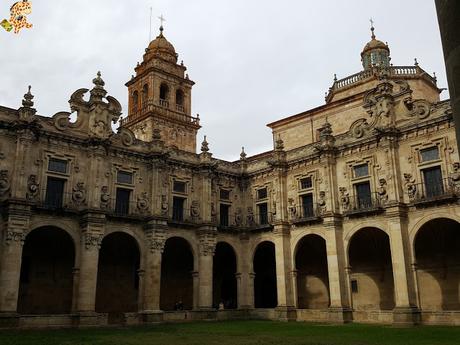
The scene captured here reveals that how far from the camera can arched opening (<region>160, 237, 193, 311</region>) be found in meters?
35.2

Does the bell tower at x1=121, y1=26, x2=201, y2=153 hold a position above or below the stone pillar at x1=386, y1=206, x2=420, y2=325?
above

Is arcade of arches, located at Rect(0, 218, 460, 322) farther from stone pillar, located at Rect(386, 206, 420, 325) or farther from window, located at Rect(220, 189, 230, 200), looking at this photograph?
window, located at Rect(220, 189, 230, 200)

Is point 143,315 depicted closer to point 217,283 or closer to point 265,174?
point 217,283

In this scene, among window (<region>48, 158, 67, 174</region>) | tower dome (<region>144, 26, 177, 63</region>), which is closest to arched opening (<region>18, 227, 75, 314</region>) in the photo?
window (<region>48, 158, 67, 174</region>)

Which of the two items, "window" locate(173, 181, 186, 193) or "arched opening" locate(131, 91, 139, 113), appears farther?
"arched opening" locate(131, 91, 139, 113)

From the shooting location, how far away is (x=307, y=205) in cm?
3334

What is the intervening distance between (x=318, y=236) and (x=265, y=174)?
21.4 ft

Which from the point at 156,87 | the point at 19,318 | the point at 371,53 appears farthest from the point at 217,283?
the point at 371,53

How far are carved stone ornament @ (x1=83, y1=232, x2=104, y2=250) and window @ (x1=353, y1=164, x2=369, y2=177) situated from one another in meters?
16.7

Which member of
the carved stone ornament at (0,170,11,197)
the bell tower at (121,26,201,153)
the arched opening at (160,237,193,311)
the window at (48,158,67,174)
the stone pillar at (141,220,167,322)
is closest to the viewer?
the carved stone ornament at (0,170,11,197)

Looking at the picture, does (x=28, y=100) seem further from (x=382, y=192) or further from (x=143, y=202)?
(x=382, y=192)

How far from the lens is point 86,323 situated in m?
26.5

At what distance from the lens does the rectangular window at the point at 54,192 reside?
1107 inches

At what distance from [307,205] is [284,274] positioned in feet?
16.6
